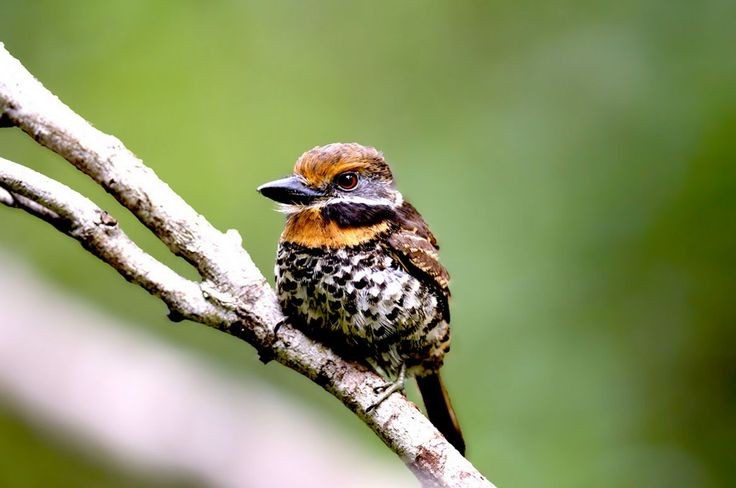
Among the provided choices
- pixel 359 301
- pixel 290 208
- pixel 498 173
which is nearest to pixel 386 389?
pixel 359 301

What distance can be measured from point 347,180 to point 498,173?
174 centimetres

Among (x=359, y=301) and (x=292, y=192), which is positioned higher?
(x=292, y=192)

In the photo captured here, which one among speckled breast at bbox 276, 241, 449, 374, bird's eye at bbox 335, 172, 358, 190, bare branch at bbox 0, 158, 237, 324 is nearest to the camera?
bare branch at bbox 0, 158, 237, 324

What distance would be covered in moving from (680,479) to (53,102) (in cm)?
292

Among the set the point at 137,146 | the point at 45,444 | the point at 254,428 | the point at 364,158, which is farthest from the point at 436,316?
the point at 137,146

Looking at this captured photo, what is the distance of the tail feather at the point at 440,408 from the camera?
293 centimetres

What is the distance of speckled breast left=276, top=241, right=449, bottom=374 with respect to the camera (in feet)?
8.21

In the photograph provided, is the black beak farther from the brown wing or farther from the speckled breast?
the brown wing

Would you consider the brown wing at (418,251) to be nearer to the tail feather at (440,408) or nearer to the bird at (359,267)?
the bird at (359,267)

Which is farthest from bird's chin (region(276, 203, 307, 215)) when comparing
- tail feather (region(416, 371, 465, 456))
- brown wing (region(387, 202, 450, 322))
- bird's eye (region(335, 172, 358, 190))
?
tail feather (region(416, 371, 465, 456))

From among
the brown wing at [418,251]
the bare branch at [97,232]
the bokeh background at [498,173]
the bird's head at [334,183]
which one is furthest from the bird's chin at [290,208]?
the bokeh background at [498,173]

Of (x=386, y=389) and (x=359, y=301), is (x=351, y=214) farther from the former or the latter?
(x=386, y=389)

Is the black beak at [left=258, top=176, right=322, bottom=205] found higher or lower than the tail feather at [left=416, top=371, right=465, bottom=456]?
higher

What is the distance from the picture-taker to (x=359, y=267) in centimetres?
260
